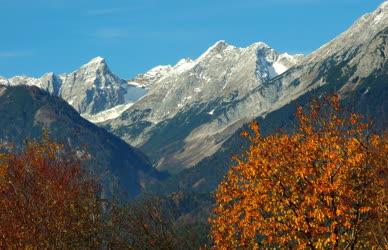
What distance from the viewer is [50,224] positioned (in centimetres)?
5619

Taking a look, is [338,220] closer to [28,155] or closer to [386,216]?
[386,216]

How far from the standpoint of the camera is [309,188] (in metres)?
41.2

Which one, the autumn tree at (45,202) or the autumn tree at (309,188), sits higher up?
the autumn tree at (45,202)

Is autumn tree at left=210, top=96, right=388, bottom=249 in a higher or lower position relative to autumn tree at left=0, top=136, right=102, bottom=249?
lower

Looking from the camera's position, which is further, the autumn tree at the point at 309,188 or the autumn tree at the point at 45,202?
the autumn tree at the point at 45,202

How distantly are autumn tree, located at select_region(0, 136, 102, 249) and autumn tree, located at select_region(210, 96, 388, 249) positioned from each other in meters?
15.8

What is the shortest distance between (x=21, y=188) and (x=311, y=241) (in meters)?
30.5

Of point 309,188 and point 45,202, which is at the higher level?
point 45,202

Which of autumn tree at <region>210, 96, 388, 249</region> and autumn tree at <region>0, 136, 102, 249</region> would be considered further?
autumn tree at <region>0, 136, 102, 249</region>

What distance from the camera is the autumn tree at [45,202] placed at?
176 feet

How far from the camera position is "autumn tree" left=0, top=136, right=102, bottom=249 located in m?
53.6

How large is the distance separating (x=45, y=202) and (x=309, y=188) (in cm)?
2383

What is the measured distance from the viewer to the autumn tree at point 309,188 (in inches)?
1618

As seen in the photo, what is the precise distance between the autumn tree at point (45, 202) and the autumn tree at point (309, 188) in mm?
15803
